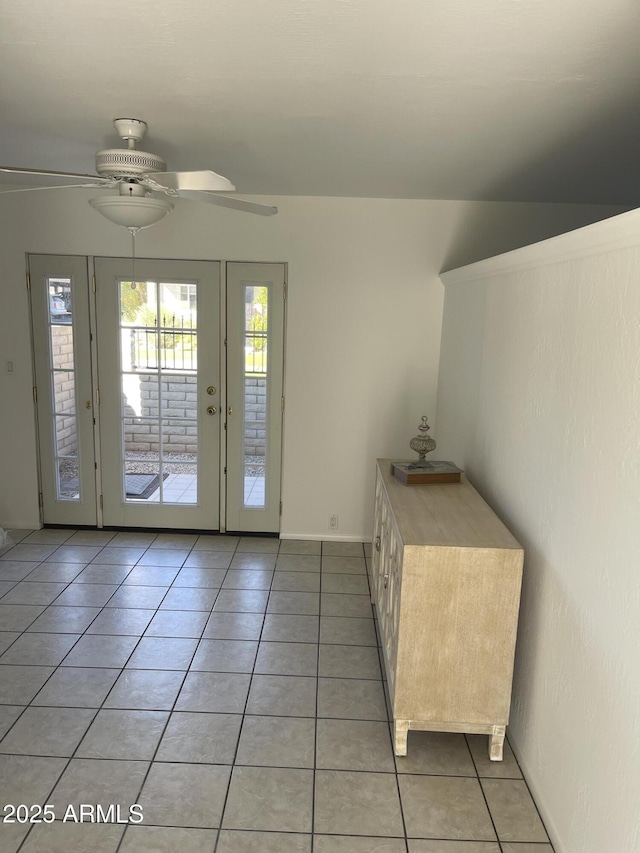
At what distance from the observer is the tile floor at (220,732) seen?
6.42ft

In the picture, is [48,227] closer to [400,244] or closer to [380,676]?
[400,244]

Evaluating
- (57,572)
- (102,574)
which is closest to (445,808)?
(102,574)

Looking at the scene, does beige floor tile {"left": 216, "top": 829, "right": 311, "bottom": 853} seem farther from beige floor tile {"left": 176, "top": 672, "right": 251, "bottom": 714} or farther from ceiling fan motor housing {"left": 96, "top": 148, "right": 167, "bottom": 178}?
ceiling fan motor housing {"left": 96, "top": 148, "right": 167, "bottom": 178}

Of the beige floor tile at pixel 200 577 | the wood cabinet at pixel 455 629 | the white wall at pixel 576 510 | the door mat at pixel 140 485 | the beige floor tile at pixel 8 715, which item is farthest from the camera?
the door mat at pixel 140 485

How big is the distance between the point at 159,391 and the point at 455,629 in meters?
2.84

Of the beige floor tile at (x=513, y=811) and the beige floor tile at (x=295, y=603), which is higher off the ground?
the beige floor tile at (x=295, y=603)

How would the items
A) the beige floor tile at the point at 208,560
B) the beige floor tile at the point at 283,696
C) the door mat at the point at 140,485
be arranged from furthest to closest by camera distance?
the door mat at the point at 140,485 < the beige floor tile at the point at 208,560 < the beige floor tile at the point at 283,696

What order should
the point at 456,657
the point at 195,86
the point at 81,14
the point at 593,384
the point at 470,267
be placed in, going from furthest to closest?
1. the point at 470,267
2. the point at 456,657
3. the point at 195,86
4. the point at 593,384
5. the point at 81,14

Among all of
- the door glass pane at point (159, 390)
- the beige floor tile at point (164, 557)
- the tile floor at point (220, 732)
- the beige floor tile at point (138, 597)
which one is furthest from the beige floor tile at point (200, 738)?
the door glass pane at point (159, 390)

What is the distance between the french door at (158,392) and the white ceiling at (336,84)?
1.03 m

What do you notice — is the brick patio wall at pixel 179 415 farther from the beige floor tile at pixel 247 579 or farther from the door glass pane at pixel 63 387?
the beige floor tile at pixel 247 579

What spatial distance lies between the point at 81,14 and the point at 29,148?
5.35ft

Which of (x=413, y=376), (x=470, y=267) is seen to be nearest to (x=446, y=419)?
(x=413, y=376)

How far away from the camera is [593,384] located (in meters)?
1.78
